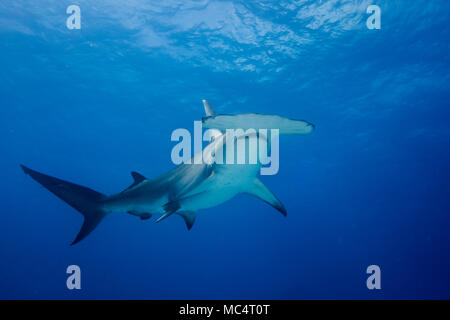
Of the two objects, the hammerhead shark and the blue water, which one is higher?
the blue water

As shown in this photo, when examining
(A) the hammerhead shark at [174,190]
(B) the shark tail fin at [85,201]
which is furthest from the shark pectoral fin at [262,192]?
(B) the shark tail fin at [85,201]

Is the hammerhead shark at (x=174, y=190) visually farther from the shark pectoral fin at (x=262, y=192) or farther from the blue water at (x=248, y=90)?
the blue water at (x=248, y=90)

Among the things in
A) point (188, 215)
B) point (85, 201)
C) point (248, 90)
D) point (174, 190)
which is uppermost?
point (248, 90)

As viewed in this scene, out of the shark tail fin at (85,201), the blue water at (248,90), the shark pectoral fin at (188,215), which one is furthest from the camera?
the blue water at (248,90)

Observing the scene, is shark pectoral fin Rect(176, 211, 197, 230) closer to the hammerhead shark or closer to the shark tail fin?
the hammerhead shark

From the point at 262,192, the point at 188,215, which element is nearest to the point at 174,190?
the point at 188,215

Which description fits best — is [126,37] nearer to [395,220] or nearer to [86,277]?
[395,220]

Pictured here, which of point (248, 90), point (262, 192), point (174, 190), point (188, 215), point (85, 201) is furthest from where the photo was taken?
point (248, 90)

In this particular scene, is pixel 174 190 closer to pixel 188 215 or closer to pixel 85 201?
pixel 188 215

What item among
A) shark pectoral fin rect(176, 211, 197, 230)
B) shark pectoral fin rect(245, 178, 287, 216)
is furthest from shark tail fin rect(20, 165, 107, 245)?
shark pectoral fin rect(245, 178, 287, 216)

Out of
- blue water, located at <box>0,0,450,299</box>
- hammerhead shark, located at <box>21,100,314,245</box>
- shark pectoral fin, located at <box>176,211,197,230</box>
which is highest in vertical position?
blue water, located at <box>0,0,450,299</box>

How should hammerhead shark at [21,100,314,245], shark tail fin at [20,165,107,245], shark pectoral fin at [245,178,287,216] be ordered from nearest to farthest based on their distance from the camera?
hammerhead shark at [21,100,314,245], shark tail fin at [20,165,107,245], shark pectoral fin at [245,178,287,216]

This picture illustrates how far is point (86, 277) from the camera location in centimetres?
7331
